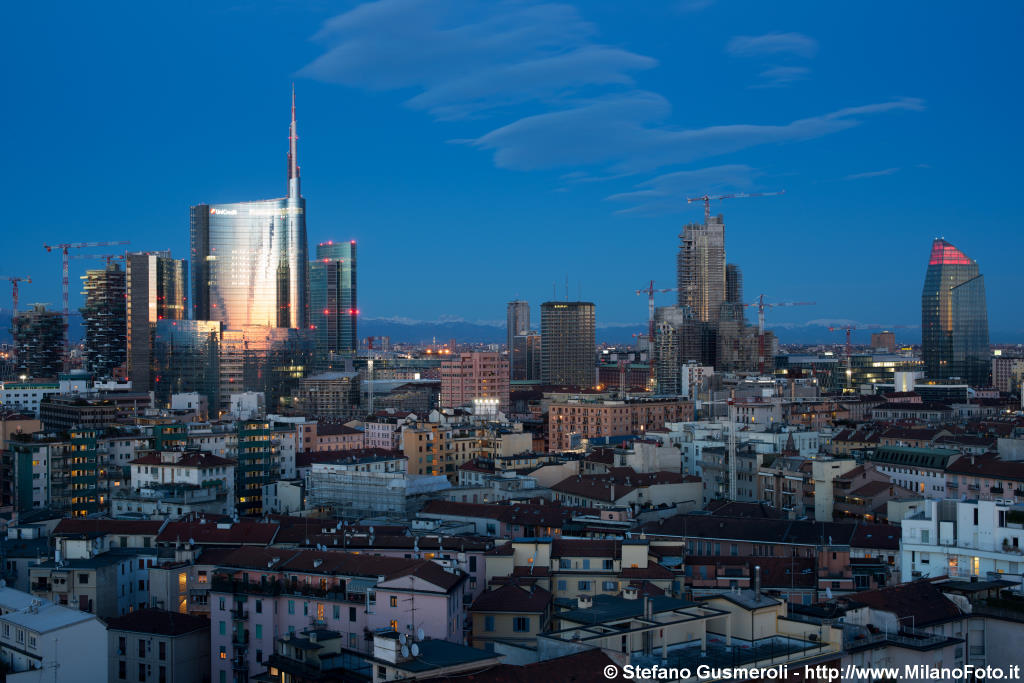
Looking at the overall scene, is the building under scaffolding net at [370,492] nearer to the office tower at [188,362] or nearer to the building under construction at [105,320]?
the office tower at [188,362]

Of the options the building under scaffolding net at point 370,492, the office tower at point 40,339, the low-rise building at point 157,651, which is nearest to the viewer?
the low-rise building at point 157,651

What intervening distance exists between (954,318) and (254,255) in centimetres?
10189

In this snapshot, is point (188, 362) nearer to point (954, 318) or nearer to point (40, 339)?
point (40, 339)

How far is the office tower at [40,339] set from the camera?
159m

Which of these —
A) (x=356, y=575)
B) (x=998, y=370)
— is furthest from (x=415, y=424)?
(x=998, y=370)

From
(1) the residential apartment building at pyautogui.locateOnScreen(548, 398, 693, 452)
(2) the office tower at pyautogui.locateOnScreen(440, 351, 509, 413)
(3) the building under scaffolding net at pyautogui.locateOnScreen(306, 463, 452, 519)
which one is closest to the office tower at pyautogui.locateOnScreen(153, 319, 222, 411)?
(2) the office tower at pyautogui.locateOnScreen(440, 351, 509, 413)

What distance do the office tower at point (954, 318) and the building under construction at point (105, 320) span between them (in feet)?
386

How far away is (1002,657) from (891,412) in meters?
82.7

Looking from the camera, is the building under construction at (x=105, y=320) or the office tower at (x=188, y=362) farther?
the building under construction at (x=105, y=320)

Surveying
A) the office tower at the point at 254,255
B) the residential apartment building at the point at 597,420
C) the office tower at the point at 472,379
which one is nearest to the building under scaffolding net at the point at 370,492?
the residential apartment building at the point at 597,420

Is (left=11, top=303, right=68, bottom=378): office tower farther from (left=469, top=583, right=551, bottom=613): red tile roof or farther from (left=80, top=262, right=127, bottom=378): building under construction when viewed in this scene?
(left=469, top=583, right=551, bottom=613): red tile roof

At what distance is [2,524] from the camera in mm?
42250

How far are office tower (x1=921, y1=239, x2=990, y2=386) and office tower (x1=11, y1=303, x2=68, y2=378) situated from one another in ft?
404

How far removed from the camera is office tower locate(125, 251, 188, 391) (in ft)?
500
